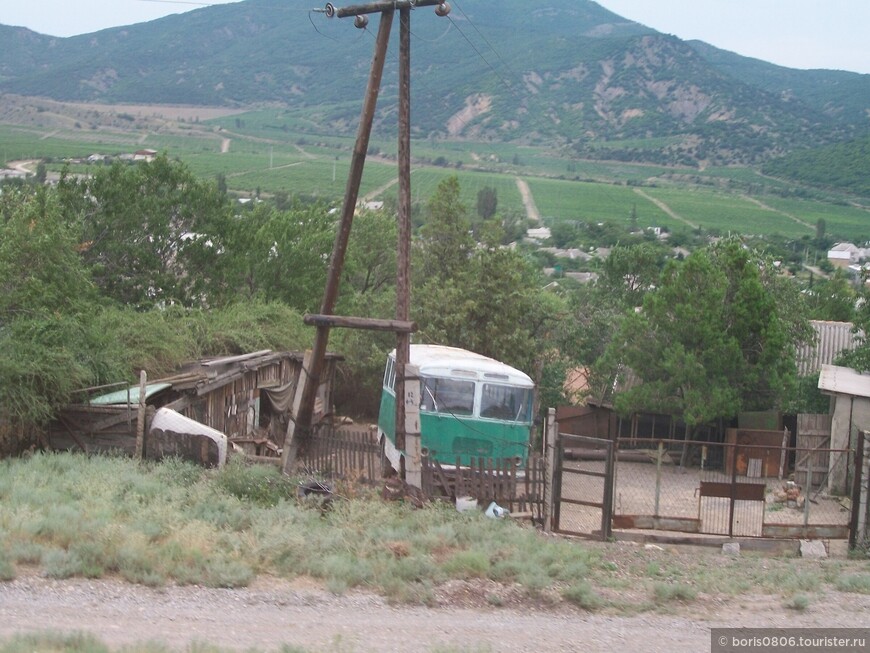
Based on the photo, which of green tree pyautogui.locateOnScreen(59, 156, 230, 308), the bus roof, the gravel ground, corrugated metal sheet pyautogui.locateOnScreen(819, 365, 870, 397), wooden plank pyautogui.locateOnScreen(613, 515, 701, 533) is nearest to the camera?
the gravel ground

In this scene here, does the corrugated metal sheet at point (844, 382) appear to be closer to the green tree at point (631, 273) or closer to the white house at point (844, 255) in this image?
the green tree at point (631, 273)

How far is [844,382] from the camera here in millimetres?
21547

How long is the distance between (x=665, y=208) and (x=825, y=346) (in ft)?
246

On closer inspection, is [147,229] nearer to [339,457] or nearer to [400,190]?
[339,457]

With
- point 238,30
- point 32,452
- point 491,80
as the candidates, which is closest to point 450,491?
point 32,452

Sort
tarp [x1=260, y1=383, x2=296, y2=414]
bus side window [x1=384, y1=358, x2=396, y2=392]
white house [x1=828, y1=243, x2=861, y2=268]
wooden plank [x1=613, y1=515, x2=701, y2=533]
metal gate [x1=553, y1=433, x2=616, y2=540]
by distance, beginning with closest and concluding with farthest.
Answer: metal gate [x1=553, y1=433, x2=616, y2=540] < wooden plank [x1=613, y1=515, x2=701, y2=533] < bus side window [x1=384, y1=358, x2=396, y2=392] < tarp [x1=260, y1=383, x2=296, y2=414] < white house [x1=828, y1=243, x2=861, y2=268]

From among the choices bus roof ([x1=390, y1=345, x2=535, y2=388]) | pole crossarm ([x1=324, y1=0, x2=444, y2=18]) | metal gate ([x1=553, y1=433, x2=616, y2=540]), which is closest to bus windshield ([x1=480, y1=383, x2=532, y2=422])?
bus roof ([x1=390, y1=345, x2=535, y2=388])

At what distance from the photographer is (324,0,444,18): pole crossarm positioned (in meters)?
15.2

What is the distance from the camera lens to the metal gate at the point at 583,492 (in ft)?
46.6

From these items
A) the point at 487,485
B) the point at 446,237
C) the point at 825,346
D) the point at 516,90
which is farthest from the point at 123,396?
the point at 516,90

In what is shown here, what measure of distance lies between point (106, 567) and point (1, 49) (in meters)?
217

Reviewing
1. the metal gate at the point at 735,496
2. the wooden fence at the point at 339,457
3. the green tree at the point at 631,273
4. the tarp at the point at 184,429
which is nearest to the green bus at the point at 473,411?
the wooden fence at the point at 339,457

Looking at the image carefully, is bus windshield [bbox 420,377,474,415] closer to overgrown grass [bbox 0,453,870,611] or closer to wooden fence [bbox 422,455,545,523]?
wooden fence [bbox 422,455,545,523]

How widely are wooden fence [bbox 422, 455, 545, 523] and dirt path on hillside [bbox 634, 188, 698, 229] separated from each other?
79.7 metres
